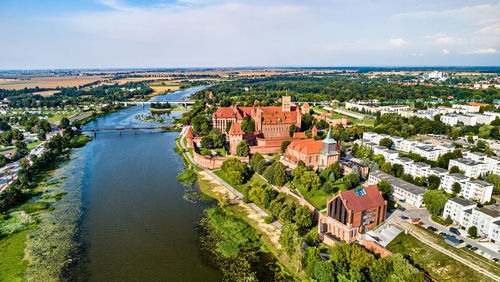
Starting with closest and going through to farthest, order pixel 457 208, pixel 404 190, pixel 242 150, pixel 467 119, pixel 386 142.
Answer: pixel 457 208 → pixel 404 190 → pixel 242 150 → pixel 386 142 → pixel 467 119

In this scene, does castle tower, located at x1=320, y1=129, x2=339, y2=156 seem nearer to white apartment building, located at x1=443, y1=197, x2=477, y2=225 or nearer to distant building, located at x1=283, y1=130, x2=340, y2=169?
distant building, located at x1=283, y1=130, x2=340, y2=169

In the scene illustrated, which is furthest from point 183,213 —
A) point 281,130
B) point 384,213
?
point 281,130

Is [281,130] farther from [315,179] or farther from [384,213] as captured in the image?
[384,213]

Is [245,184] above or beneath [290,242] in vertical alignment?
beneath

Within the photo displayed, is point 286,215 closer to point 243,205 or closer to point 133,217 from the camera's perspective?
point 243,205

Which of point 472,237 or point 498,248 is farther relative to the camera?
point 472,237

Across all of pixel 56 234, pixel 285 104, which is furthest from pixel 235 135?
pixel 56 234

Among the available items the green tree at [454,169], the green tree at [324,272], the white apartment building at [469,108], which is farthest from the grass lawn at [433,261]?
the white apartment building at [469,108]
